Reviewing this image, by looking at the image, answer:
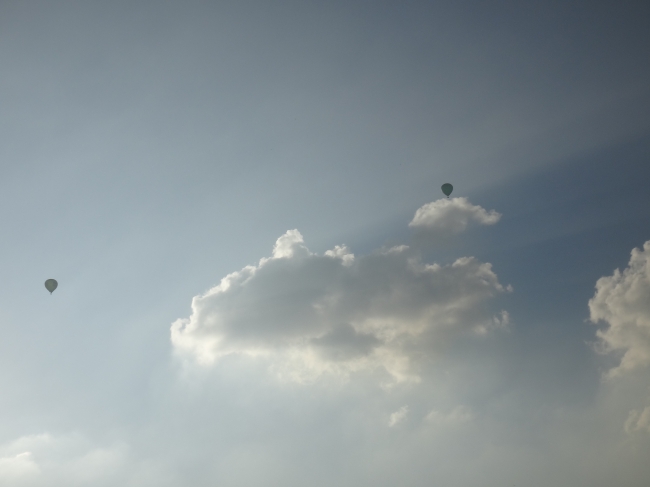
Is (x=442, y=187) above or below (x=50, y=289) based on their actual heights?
above

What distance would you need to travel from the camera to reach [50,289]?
5362 centimetres

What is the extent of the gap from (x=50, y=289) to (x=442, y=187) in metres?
86.9

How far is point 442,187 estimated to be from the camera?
175 ft
